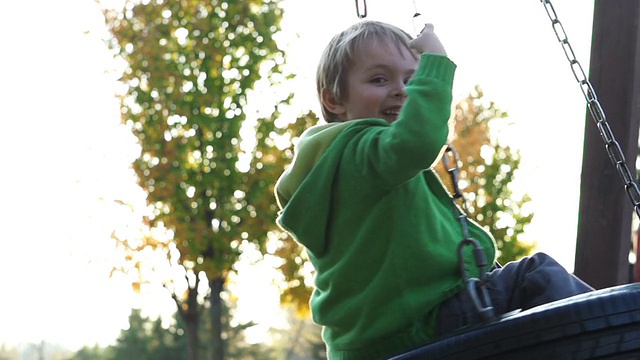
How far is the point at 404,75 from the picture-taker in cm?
293

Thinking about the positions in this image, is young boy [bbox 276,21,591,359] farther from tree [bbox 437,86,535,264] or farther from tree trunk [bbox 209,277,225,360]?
tree [bbox 437,86,535,264]

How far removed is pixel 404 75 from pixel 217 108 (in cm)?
996

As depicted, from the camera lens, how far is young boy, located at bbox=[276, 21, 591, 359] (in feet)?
8.80

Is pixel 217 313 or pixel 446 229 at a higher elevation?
pixel 217 313

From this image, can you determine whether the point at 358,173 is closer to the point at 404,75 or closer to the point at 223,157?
the point at 404,75

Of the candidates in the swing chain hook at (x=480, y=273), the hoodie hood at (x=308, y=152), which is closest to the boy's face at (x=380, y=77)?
the hoodie hood at (x=308, y=152)

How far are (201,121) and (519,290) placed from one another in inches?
393

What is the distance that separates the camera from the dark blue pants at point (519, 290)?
2.72 m

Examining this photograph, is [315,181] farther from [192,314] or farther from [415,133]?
[192,314]

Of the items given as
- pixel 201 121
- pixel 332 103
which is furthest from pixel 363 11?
pixel 201 121

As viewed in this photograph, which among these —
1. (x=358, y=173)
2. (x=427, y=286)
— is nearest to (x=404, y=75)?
(x=358, y=173)

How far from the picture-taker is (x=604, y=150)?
4359 mm

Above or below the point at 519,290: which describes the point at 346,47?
above

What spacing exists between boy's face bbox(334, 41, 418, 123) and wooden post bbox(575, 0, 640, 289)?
151 centimetres
